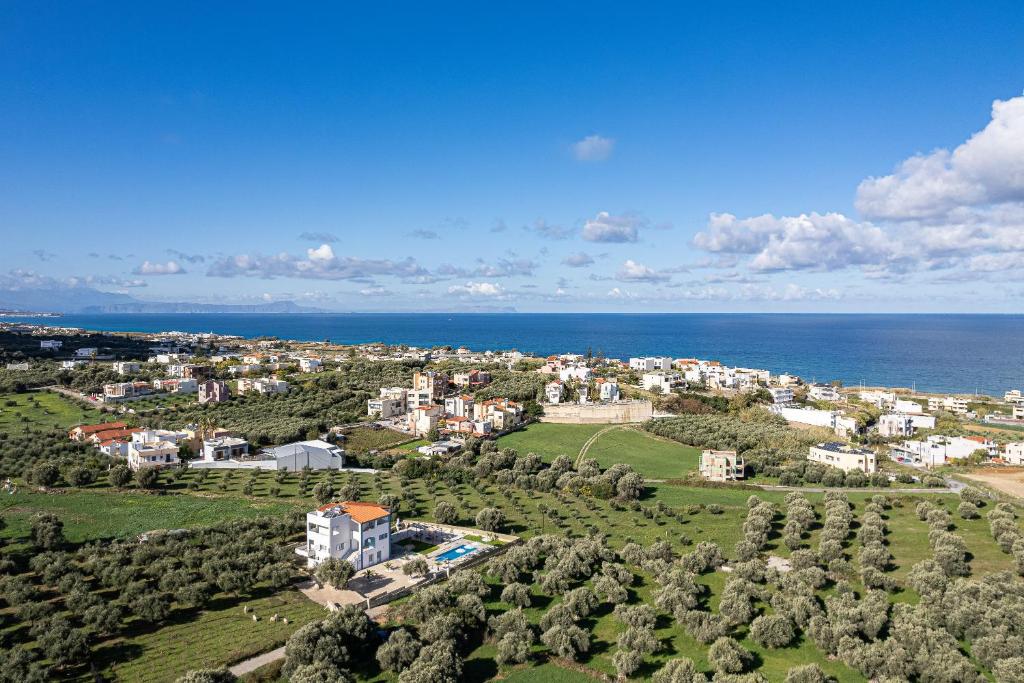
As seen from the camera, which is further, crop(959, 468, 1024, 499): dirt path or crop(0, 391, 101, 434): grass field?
crop(0, 391, 101, 434): grass field

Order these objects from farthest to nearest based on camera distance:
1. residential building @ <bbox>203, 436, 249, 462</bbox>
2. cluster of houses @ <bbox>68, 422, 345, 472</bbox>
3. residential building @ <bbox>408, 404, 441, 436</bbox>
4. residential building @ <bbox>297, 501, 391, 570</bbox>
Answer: residential building @ <bbox>408, 404, 441, 436</bbox>, residential building @ <bbox>203, 436, 249, 462</bbox>, cluster of houses @ <bbox>68, 422, 345, 472</bbox>, residential building @ <bbox>297, 501, 391, 570</bbox>

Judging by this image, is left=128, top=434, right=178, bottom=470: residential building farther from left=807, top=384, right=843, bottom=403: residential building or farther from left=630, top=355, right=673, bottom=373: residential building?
left=807, top=384, right=843, bottom=403: residential building

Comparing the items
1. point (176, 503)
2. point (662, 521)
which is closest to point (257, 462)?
point (176, 503)

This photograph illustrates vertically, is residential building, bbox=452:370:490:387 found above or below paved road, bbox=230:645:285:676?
above

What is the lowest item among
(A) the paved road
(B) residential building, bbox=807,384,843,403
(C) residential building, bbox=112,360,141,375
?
(A) the paved road

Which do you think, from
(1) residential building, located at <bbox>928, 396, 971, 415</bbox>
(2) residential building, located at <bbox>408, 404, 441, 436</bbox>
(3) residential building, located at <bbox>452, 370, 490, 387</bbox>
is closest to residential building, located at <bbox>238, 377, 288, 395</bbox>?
(3) residential building, located at <bbox>452, 370, 490, 387</bbox>

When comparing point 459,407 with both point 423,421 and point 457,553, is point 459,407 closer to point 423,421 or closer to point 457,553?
point 423,421

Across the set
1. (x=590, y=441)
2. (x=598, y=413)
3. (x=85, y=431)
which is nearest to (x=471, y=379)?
(x=598, y=413)
